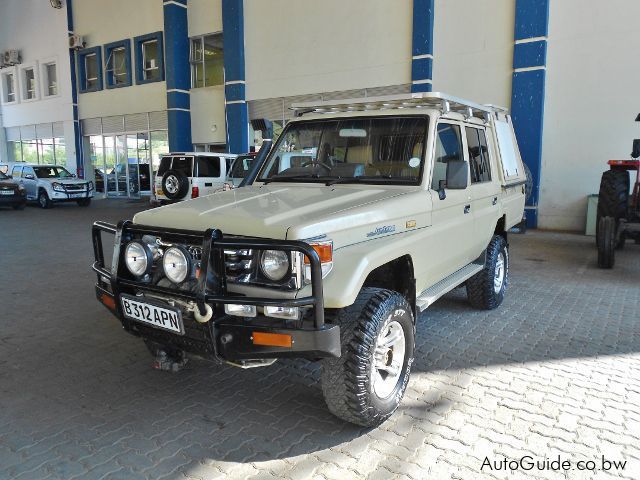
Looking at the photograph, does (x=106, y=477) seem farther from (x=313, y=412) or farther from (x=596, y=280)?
(x=596, y=280)

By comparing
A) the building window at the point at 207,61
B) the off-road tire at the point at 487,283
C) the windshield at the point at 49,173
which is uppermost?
the building window at the point at 207,61

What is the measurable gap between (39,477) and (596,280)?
6.97 meters

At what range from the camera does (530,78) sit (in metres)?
11.5

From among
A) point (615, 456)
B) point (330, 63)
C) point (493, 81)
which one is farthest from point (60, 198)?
point (615, 456)

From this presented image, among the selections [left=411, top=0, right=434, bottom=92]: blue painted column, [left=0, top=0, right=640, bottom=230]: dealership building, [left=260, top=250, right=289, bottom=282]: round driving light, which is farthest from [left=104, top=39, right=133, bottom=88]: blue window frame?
[left=260, top=250, right=289, bottom=282]: round driving light

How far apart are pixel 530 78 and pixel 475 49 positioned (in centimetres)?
160

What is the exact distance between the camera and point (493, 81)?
39.7ft

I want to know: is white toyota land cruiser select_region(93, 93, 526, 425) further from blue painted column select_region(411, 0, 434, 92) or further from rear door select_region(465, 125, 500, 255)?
blue painted column select_region(411, 0, 434, 92)

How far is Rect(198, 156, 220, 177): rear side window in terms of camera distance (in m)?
13.0

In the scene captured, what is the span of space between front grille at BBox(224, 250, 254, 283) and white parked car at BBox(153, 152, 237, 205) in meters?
10.1

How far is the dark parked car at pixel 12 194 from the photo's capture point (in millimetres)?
17062

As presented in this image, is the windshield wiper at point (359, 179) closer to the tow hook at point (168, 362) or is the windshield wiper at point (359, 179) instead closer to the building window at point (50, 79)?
the tow hook at point (168, 362)

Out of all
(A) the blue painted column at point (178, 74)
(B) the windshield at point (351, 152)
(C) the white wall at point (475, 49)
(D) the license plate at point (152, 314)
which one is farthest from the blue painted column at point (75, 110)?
(D) the license plate at point (152, 314)

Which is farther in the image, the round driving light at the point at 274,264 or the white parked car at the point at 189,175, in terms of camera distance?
the white parked car at the point at 189,175
